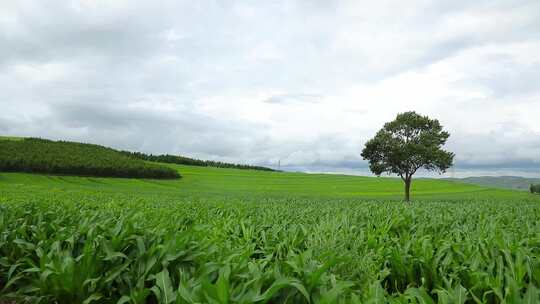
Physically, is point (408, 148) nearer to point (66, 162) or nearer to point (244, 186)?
point (244, 186)

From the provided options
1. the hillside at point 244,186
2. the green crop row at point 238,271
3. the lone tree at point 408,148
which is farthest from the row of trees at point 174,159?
the green crop row at point 238,271

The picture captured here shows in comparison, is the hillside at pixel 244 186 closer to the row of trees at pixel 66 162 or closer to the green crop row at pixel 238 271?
the row of trees at pixel 66 162

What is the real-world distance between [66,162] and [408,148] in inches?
2136

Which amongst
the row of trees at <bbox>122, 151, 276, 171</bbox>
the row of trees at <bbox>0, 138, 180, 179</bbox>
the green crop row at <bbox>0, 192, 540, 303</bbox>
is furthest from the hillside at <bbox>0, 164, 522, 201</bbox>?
the green crop row at <bbox>0, 192, 540, 303</bbox>

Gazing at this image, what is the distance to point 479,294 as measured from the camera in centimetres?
432

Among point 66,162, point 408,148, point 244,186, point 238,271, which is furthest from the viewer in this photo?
point 244,186

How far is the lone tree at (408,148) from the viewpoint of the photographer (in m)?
43.2

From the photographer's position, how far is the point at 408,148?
43062 millimetres

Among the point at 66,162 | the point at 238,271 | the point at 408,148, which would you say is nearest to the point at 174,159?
the point at 66,162

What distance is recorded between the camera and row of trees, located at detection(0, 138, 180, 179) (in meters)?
62.1

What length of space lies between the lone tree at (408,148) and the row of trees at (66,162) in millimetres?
44109

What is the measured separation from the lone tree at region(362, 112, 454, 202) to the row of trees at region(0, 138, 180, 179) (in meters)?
44.1

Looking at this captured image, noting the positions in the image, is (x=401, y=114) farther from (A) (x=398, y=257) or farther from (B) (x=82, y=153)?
(B) (x=82, y=153)

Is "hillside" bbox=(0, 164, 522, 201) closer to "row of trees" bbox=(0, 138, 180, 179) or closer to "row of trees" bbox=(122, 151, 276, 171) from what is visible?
"row of trees" bbox=(0, 138, 180, 179)
